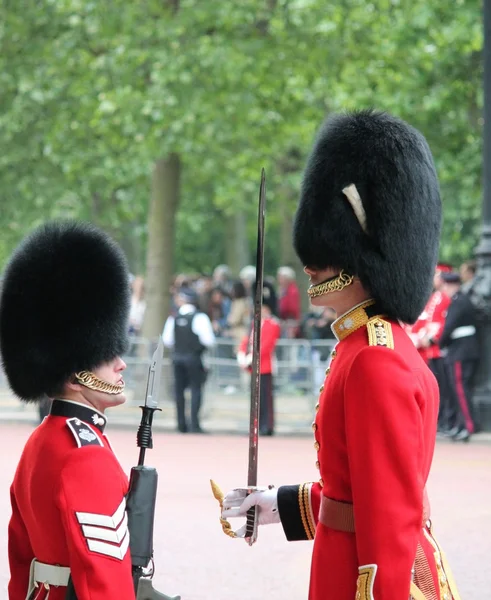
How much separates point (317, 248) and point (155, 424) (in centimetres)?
1319

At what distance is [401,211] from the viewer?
370cm

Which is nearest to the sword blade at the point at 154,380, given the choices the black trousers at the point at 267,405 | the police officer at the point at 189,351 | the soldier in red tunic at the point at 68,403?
the soldier in red tunic at the point at 68,403

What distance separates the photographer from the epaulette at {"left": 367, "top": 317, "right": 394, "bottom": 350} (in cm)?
344

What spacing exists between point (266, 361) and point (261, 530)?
6.45 m

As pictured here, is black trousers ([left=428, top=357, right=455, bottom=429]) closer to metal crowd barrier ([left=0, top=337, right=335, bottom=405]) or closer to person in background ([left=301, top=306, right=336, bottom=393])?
person in background ([left=301, top=306, right=336, bottom=393])

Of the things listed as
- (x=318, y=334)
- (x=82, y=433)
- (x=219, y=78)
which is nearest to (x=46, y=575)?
(x=82, y=433)

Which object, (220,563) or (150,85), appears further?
(150,85)

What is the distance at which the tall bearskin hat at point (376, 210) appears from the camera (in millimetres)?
3668

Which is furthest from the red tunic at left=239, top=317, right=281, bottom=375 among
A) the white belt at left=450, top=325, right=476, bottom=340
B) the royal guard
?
the white belt at left=450, top=325, right=476, bottom=340

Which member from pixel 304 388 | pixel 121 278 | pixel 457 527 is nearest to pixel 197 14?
pixel 304 388

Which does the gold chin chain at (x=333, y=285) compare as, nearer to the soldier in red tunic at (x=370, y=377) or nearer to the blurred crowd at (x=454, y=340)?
the soldier in red tunic at (x=370, y=377)

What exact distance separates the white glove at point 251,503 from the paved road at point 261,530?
3.38 m

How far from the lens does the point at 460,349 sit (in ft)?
48.5

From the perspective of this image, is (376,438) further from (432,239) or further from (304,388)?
(304,388)
